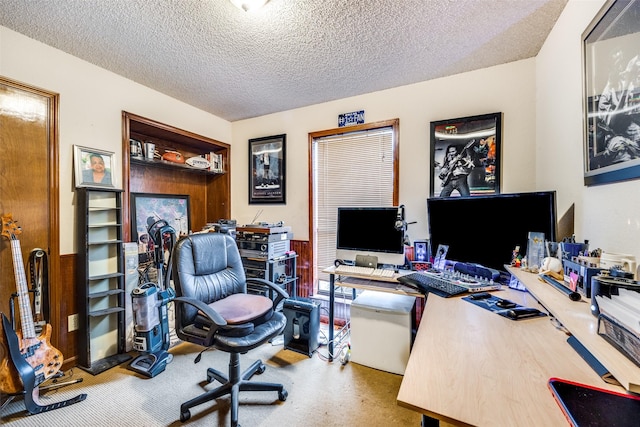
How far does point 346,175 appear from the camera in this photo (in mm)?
2992

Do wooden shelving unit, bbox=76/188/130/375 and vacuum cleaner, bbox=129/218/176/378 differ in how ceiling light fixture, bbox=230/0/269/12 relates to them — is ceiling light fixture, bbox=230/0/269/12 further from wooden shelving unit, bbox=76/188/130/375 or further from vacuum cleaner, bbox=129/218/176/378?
vacuum cleaner, bbox=129/218/176/378

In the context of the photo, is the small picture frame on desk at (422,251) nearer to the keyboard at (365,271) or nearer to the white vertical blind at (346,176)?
the keyboard at (365,271)

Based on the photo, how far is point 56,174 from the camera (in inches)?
81.0

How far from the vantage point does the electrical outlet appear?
2139 mm

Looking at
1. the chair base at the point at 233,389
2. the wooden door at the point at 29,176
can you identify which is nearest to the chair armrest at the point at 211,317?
the chair base at the point at 233,389

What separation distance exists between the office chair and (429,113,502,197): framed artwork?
1809mm

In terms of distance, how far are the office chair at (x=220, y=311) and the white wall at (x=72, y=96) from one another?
4.13 feet

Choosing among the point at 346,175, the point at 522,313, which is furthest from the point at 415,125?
the point at 522,313

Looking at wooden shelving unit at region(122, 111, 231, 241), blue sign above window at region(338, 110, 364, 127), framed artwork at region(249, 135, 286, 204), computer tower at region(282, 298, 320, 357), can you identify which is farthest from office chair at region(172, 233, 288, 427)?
blue sign above window at region(338, 110, 364, 127)

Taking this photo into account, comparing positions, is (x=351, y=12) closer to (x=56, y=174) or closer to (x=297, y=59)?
(x=297, y=59)

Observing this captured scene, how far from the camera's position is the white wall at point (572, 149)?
1059 millimetres

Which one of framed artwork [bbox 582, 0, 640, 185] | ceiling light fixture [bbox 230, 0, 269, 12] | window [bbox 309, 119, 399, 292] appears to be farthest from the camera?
window [bbox 309, 119, 399, 292]

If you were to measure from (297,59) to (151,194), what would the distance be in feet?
7.30

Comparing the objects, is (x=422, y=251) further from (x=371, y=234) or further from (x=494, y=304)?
(x=494, y=304)
